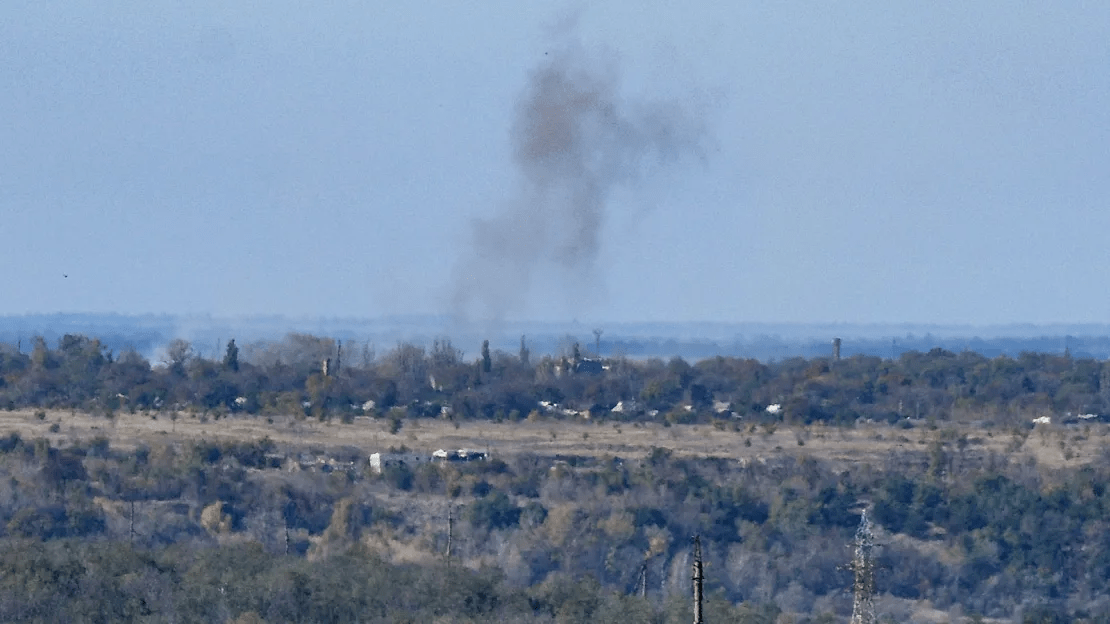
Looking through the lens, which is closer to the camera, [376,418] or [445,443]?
[445,443]

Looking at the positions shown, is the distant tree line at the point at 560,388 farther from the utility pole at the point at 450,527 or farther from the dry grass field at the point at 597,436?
the utility pole at the point at 450,527

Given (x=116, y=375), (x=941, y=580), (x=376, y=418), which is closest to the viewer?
(x=941, y=580)

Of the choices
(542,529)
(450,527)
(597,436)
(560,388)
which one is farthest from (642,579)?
(560,388)

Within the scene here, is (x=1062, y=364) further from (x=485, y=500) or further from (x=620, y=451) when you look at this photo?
(x=485, y=500)

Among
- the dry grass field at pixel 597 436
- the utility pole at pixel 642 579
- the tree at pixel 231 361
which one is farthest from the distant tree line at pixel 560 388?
the utility pole at pixel 642 579

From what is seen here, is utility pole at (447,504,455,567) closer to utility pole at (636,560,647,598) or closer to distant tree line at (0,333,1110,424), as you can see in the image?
utility pole at (636,560,647,598)

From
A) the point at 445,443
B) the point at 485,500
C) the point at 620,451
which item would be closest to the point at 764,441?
the point at 620,451

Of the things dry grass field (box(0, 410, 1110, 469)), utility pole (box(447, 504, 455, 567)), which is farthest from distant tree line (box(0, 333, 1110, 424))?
utility pole (box(447, 504, 455, 567))
